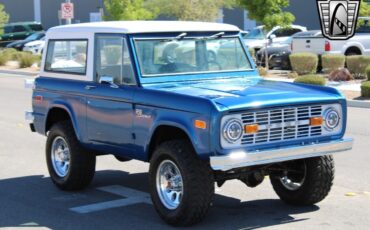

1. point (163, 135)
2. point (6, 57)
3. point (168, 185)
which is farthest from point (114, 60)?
point (6, 57)

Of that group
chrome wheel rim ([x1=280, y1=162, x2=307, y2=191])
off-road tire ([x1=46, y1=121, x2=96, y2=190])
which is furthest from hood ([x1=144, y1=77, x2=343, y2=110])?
off-road tire ([x1=46, y1=121, x2=96, y2=190])

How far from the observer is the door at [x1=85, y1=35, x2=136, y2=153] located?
7238 mm

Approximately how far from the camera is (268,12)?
25141 mm

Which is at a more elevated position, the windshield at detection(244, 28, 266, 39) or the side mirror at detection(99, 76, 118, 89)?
the side mirror at detection(99, 76, 118, 89)

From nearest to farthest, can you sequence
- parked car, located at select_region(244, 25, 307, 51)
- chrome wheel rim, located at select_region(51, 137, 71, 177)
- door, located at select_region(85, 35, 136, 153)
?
door, located at select_region(85, 35, 136, 153) → chrome wheel rim, located at select_region(51, 137, 71, 177) → parked car, located at select_region(244, 25, 307, 51)

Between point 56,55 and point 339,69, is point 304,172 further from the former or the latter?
point 339,69

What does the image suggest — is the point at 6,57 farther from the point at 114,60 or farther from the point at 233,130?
the point at 233,130

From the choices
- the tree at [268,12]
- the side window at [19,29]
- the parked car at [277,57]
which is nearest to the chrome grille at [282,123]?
the tree at [268,12]

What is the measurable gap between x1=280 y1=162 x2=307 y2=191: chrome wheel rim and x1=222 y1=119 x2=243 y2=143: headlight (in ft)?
3.95

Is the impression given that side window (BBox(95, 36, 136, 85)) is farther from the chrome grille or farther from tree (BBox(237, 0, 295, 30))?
tree (BBox(237, 0, 295, 30))

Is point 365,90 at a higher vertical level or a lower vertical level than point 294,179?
lower

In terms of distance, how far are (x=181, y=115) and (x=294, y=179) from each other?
1.63 meters

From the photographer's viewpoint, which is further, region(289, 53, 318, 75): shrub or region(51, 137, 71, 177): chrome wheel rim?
region(289, 53, 318, 75): shrub

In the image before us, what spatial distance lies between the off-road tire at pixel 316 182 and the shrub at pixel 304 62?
1651 centimetres
